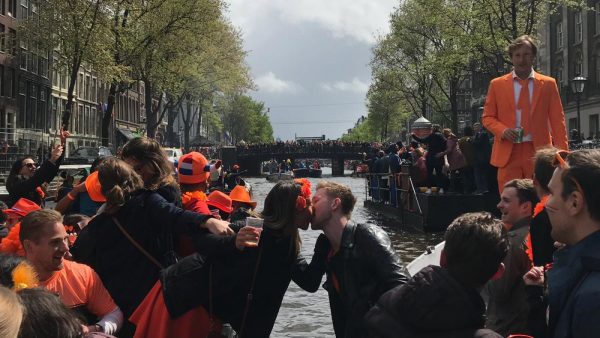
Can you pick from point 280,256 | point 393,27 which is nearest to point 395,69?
point 393,27

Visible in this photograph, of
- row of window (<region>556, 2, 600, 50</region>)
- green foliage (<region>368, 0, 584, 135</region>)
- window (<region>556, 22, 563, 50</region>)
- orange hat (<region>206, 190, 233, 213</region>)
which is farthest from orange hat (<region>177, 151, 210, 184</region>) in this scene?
window (<region>556, 22, 563, 50</region>)

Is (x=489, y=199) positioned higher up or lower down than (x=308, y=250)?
higher up

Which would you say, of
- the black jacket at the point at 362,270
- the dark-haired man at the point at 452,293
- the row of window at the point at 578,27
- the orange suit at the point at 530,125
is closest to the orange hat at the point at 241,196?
the black jacket at the point at 362,270

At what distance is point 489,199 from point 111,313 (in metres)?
9.52

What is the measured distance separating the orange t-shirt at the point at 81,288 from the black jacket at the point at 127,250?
1.29ft

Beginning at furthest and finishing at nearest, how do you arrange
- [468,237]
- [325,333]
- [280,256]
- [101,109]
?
[101,109]
[325,333]
[280,256]
[468,237]

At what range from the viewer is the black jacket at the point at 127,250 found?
4266 mm

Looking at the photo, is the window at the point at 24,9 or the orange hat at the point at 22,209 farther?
the window at the point at 24,9

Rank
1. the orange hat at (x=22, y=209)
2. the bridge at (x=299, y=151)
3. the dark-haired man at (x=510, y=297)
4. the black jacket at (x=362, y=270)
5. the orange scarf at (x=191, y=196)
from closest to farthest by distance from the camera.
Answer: the dark-haired man at (x=510, y=297) → the black jacket at (x=362, y=270) → the orange scarf at (x=191, y=196) → the orange hat at (x=22, y=209) → the bridge at (x=299, y=151)

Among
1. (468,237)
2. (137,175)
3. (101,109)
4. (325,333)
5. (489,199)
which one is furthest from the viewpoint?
(101,109)

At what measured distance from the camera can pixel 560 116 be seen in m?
6.40

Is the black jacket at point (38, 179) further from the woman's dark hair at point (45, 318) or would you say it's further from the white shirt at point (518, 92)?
the woman's dark hair at point (45, 318)

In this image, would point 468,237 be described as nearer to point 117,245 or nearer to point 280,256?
point 280,256

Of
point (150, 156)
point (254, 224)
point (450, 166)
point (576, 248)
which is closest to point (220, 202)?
point (150, 156)
